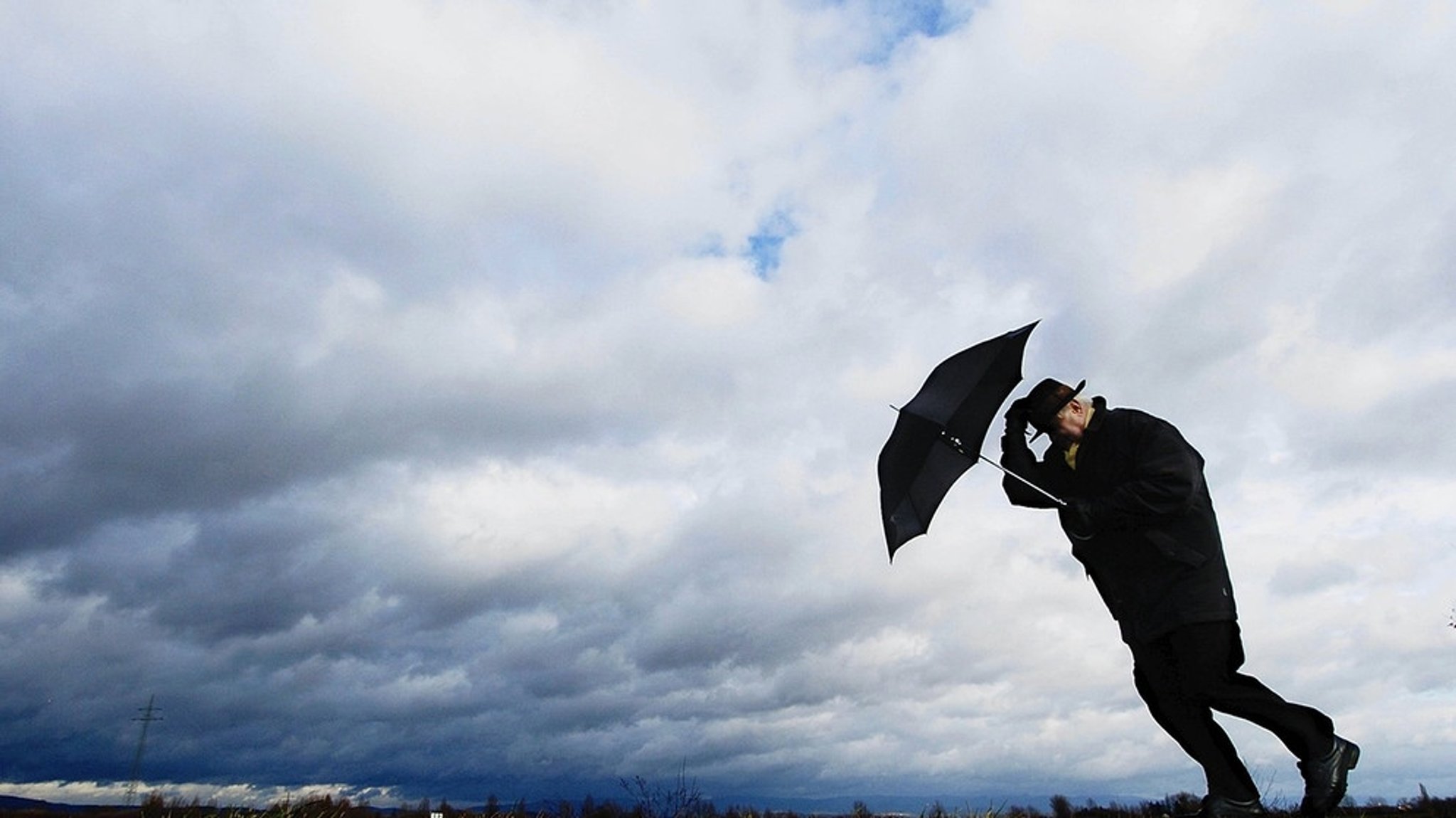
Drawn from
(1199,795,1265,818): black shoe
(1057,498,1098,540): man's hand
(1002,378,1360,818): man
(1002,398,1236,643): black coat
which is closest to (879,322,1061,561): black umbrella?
(1002,378,1360,818): man

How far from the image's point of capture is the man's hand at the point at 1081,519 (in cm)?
717

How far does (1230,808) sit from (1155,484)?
215 centimetres

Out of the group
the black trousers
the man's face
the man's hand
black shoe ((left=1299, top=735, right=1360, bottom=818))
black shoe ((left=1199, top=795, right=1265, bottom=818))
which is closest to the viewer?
black shoe ((left=1299, top=735, right=1360, bottom=818))

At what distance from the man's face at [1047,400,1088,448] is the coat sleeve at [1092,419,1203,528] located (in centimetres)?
44

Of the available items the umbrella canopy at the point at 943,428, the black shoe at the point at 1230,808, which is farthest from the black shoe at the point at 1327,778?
the umbrella canopy at the point at 943,428

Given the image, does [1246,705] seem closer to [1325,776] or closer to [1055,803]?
[1325,776]

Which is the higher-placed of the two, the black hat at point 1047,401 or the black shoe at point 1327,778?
the black hat at point 1047,401

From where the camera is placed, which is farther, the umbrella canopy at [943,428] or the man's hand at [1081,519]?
the umbrella canopy at [943,428]

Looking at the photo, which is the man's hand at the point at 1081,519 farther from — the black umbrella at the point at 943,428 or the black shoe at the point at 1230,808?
the black shoe at the point at 1230,808

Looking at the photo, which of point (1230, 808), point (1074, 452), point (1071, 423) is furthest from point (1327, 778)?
point (1071, 423)

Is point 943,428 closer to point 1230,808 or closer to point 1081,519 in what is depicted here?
point 1081,519

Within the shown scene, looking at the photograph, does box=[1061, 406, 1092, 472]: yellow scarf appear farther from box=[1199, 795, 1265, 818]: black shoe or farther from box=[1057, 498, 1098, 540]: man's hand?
box=[1199, 795, 1265, 818]: black shoe

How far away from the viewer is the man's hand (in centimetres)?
717

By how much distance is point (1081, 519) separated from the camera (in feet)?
23.7
